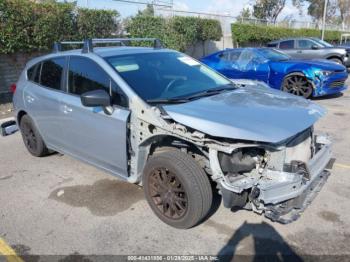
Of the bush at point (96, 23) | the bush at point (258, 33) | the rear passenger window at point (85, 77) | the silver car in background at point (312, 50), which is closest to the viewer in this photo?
the rear passenger window at point (85, 77)

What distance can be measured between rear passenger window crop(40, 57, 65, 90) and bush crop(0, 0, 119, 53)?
18.3ft

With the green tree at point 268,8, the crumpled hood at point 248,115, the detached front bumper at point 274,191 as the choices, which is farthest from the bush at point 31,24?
the green tree at point 268,8

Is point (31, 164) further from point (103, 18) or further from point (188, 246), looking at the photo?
point (103, 18)

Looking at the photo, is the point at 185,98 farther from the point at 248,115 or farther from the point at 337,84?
the point at 337,84

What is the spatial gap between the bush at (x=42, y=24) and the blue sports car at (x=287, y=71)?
15.8 ft

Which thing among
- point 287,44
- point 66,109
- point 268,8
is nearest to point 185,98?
point 66,109

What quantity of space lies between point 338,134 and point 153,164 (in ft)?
14.1

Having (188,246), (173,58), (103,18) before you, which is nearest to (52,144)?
(173,58)

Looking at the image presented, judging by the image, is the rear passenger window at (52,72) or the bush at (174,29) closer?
the rear passenger window at (52,72)

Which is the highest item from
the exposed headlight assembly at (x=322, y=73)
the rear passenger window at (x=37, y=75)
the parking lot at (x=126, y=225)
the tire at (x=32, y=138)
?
the rear passenger window at (x=37, y=75)

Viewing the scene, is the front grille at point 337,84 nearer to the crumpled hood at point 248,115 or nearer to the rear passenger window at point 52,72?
the crumpled hood at point 248,115

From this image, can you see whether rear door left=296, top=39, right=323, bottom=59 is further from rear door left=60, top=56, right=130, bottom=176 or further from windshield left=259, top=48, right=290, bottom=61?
rear door left=60, top=56, right=130, bottom=176

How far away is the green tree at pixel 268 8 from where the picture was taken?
Answer: 131 ft

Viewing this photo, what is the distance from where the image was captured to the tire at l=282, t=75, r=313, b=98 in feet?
30.3
